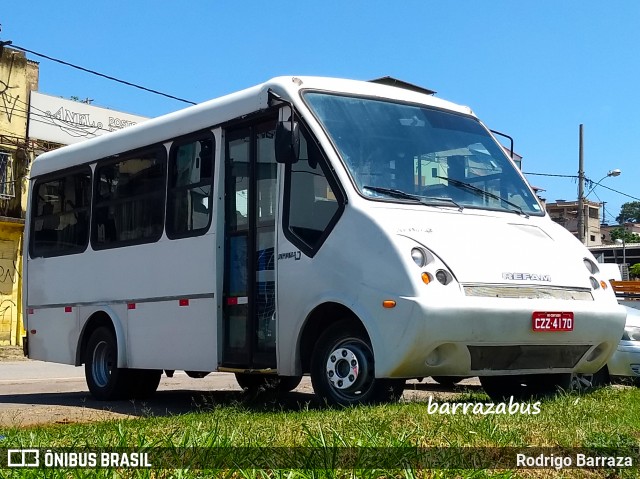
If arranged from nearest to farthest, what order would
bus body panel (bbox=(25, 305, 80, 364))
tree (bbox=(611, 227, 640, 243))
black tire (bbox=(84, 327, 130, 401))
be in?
black tire (bbox=(84, 327, 130, 401)) < bus body panel (bbox=(25, 305, 80, 364)) < tree (bbox=(611, 227, 640, 243))

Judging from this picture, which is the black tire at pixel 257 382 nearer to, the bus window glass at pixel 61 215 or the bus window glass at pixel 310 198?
the bus window glass at pixel 61 215

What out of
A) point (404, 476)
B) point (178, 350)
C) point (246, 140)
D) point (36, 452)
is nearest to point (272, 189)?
point (246, 140)

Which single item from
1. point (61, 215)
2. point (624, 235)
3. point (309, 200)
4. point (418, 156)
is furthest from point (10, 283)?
point (624, 235)

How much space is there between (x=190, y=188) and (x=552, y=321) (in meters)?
4.29

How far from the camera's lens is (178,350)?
34.0 feet

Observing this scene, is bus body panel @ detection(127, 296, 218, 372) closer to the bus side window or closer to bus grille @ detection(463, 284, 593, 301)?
the bus side window

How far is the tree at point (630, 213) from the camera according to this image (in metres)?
166

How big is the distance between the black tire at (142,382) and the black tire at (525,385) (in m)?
4.39

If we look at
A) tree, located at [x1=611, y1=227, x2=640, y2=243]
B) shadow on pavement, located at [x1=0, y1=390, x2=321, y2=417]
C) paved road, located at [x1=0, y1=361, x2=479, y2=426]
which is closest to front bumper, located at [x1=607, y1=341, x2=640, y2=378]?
paved road, located at [x1=0, y1=361, x2=479, y2=426]

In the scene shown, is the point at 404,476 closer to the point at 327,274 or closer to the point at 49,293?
the point at 327,274

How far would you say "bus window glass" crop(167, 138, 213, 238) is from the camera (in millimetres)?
10125

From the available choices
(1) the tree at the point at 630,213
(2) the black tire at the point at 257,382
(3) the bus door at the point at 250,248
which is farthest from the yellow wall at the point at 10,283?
(1) the tree at the point at 630,213

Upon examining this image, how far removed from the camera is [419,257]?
7.62 meters

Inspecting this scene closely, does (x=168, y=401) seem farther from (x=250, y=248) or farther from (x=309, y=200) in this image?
(x=309, y=200)
